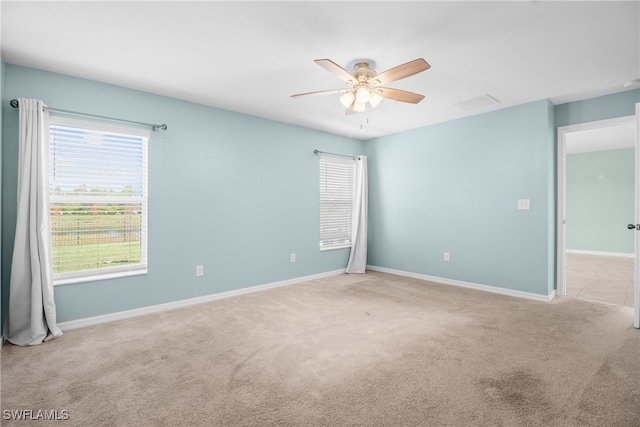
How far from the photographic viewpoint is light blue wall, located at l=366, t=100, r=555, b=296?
12.7 ft

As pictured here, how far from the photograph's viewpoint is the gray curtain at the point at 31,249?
8.61 feet

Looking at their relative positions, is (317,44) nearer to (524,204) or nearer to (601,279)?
(524,204)

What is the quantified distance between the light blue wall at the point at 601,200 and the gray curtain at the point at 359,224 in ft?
19.4

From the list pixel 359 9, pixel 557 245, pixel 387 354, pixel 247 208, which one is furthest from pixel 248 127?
pixel 557 245

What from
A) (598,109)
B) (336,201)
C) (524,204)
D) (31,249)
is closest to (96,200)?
(31,249)

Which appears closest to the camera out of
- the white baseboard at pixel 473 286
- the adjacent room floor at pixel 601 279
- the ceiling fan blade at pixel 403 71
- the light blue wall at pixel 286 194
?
the ceiling fan blade at pixel 403 71

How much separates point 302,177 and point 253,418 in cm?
362

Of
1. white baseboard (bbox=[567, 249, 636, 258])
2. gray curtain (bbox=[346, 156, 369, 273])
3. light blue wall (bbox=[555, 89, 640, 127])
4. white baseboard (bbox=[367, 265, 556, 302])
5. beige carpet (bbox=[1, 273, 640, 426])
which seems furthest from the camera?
white baseboard (bbox=[567, 249, 636, 258])

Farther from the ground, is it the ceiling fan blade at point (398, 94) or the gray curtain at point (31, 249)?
the ceiling fan blade at point (398, 94)

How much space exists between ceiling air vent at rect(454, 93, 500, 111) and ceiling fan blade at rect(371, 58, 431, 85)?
1728 millimetres

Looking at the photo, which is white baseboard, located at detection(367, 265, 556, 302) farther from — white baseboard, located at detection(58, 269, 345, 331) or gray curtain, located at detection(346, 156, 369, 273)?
white baseboard, located at detection(58, 269, 345, 331)

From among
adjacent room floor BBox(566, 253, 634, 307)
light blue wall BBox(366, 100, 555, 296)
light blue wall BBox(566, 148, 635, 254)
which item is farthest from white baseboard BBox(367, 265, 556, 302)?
light blue wall BBox(566, 148, 635, 254)

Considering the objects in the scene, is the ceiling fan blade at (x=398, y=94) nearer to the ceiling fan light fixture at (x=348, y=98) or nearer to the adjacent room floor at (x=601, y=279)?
the ceiling fan light fixture at (x=348, y=98)

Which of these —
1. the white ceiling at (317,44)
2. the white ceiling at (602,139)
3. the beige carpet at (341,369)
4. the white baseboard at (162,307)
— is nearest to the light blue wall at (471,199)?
the white ceiling at (317,44)
